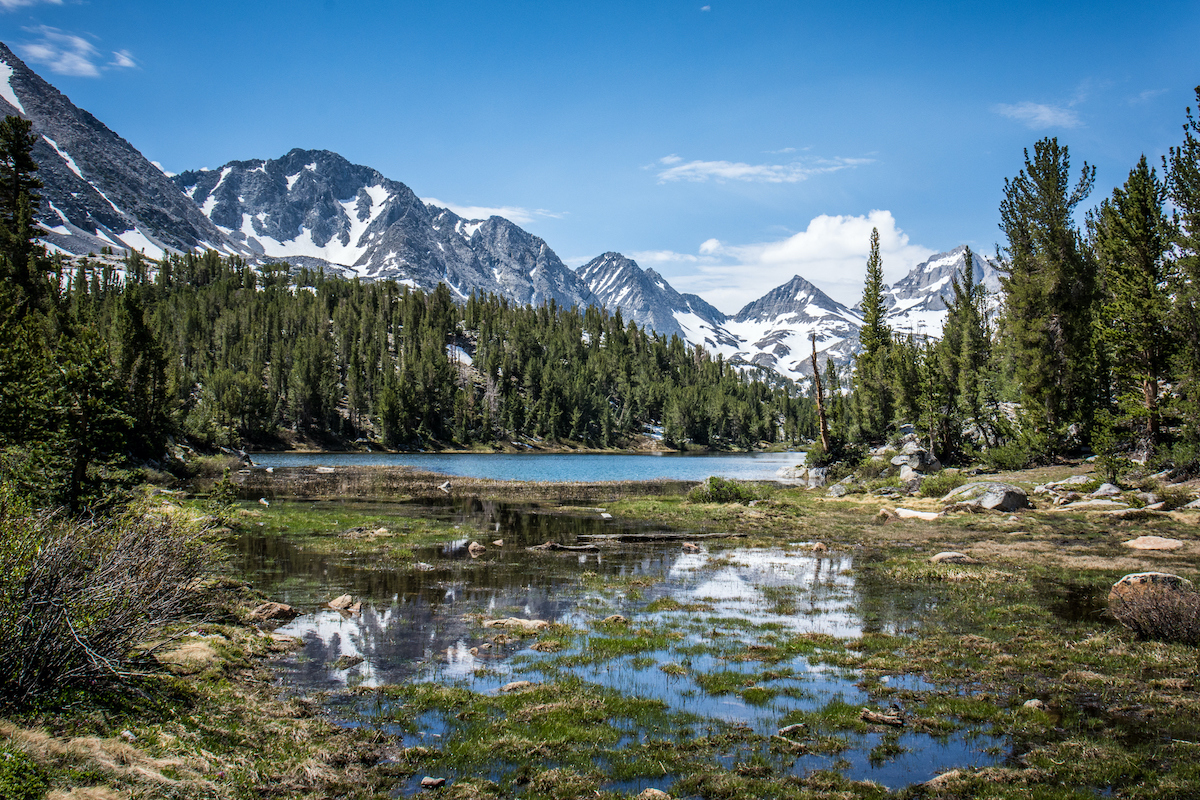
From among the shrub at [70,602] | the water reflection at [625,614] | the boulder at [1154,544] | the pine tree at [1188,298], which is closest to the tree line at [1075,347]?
the pine tree at [1188,298]

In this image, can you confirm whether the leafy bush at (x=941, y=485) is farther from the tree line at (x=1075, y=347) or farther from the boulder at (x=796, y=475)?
the boulder at (x=796, y=475)

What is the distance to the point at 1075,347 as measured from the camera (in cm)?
4950

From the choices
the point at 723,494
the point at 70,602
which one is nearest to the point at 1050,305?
the point at 723,494

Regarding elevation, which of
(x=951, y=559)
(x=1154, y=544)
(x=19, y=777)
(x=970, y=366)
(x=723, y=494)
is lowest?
(x=723, y=494)

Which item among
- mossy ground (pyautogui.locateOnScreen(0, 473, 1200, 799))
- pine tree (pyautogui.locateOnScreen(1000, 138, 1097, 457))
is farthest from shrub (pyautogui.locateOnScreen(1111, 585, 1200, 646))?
pine tree (pyautogui.locateOnScreen(1000, 138, 1097, 457))

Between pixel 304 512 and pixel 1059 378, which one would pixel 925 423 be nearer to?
pixel 1059 378

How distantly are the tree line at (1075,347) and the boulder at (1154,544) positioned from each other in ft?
45.8

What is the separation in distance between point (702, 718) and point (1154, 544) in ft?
77.5

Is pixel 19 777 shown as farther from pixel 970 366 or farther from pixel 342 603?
pixel 970 366

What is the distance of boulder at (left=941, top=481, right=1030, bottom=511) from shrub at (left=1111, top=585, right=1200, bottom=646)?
23605 mm

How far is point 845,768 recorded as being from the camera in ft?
31.5

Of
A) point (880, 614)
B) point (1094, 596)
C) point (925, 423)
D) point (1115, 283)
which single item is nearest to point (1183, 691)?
point (880, 614)

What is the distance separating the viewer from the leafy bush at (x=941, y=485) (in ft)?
149

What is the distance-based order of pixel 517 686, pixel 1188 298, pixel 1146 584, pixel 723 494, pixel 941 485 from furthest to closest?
pixel 723 494
pixel 941 485
pixel 1188 298
pixel 1146 584
pixel 517 686
